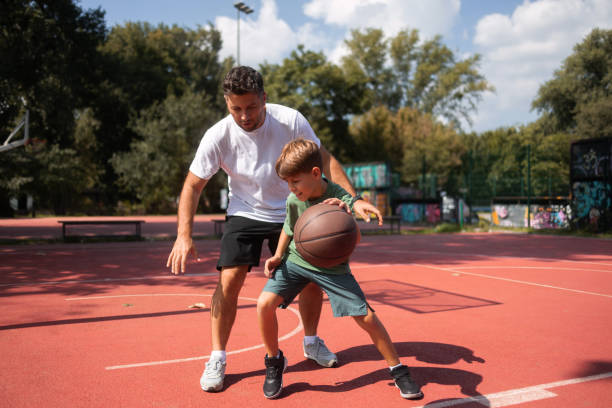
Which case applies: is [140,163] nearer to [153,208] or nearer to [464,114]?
[153,208]

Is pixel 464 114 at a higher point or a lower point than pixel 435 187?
higher

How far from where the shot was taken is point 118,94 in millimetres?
38531

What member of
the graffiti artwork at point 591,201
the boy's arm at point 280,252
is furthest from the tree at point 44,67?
the graffiti artwork at point 591,201

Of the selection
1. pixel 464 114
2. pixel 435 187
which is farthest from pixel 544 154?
pixel 464 114

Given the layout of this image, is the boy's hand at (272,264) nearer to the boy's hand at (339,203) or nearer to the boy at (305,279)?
the boy at (305,279)

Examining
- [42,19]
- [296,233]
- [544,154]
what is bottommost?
[296,233]

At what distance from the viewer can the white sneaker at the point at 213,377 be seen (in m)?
3.36

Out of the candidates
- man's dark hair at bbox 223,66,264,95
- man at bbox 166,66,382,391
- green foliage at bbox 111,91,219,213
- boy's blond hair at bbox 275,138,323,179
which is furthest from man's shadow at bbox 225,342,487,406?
green foliage at bbox 111,91,219,213

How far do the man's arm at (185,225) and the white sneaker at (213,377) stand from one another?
71cm

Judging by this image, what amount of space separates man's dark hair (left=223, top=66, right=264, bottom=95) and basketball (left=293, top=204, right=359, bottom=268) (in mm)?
883

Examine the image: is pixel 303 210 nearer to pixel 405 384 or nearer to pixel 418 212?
pixel 405 384

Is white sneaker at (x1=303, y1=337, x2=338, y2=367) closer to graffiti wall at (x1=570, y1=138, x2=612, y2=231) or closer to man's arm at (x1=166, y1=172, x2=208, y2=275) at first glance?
man's arm at (x1=166, y1=172, x2=208, y2=275)

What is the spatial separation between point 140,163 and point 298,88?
16.8 meters

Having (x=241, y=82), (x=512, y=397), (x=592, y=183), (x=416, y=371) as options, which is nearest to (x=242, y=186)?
(x=241, y=82)
